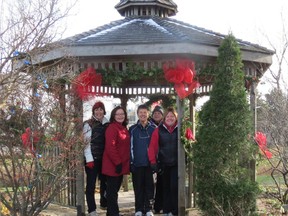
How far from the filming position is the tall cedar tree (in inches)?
236

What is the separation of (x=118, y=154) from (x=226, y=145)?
175cm

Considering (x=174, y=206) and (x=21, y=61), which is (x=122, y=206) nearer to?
(x=174, y=206)

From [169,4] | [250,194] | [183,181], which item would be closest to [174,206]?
[183,181]

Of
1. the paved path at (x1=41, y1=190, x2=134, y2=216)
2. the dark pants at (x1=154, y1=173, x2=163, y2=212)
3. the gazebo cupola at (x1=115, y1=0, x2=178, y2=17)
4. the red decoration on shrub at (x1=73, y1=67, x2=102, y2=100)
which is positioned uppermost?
the gazebo cupola at (x1=115, y1=0, x2=178, y2=17)

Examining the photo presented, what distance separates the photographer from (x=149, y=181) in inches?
260

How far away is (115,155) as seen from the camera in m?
6.34

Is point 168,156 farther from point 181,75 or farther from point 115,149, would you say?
point 181,75

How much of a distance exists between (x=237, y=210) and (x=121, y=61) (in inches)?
123

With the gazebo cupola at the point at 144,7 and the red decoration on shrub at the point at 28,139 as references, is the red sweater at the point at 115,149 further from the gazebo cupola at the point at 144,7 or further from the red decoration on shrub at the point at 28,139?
the gazebo cupola at the point at 144,7

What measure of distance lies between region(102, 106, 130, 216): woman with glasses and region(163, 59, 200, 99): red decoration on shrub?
3.36ft

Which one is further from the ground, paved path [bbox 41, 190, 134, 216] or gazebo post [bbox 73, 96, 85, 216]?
gazebo post [bbox 73, 96, 85, 216]

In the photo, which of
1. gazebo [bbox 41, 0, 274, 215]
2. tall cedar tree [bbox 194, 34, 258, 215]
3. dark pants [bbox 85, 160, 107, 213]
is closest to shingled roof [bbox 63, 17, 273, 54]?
gazebo [bbox 41, 0, 274, 215]

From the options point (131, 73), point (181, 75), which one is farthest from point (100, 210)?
point (181, 75)

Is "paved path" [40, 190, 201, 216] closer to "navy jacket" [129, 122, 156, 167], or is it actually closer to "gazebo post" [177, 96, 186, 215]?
"gazebo post" [177, 96, 186, 215]
